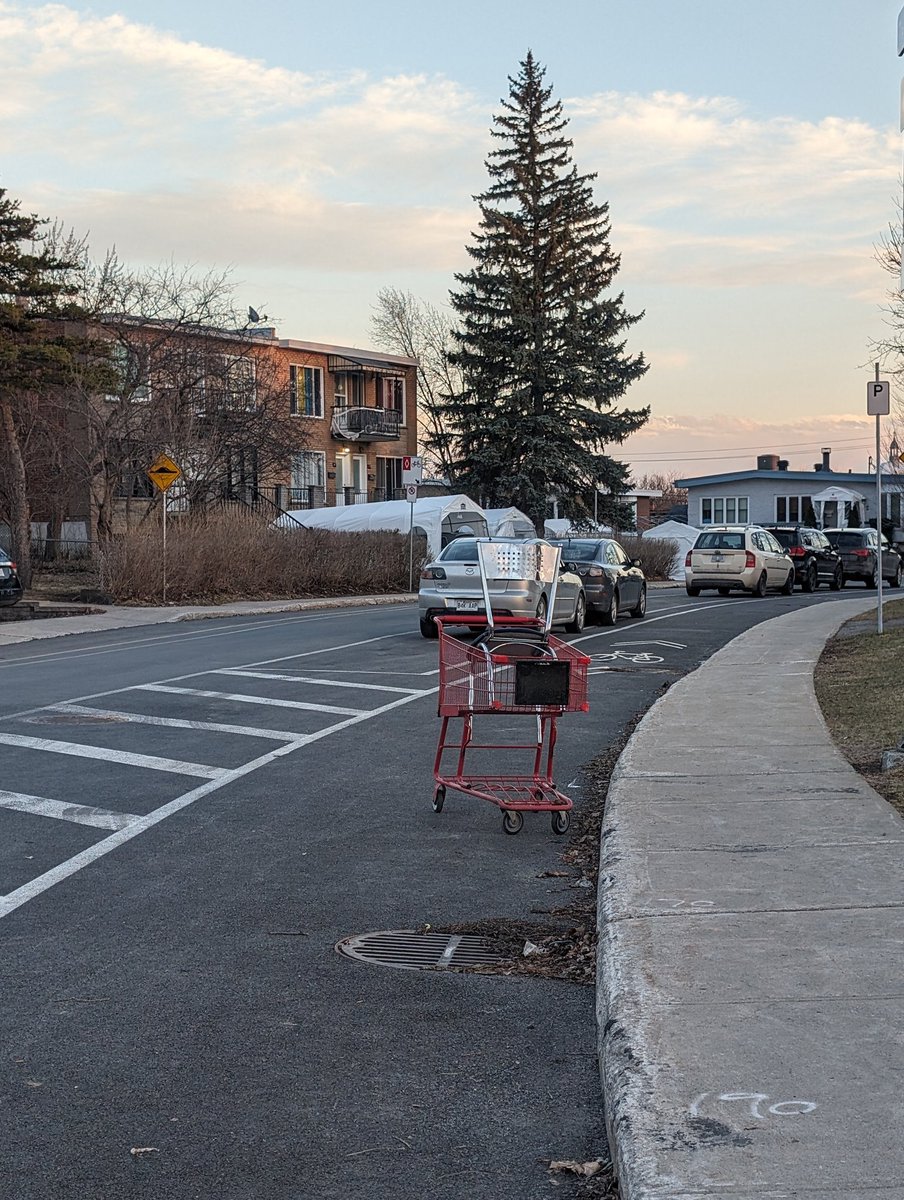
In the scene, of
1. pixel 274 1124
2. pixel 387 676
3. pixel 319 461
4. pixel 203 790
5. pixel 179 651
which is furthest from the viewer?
pixel 319 461

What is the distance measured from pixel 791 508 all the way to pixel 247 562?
4731 centimetres

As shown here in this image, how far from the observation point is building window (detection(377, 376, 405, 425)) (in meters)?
63.8

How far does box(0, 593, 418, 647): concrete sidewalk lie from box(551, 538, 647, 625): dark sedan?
794 cm

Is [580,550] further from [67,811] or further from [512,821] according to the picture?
[67,811]

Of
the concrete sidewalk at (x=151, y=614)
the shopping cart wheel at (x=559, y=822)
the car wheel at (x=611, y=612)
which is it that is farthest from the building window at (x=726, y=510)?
the shopping cart wheel at (x=559, y=822)

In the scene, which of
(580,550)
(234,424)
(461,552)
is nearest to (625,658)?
(461,552)

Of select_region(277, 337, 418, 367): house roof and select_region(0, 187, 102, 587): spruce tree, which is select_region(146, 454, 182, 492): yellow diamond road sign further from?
select_region(277, 337, 418, 367): house roof

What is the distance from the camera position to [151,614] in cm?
2872

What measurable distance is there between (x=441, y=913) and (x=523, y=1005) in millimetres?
1345

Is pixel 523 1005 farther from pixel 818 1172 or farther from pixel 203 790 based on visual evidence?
pixel 203 790

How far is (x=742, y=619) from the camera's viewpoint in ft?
89.0

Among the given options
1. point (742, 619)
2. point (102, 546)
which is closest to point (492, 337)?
point (102, 546)

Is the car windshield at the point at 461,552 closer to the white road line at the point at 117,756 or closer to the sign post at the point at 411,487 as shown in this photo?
the white road line at the point at 117,756

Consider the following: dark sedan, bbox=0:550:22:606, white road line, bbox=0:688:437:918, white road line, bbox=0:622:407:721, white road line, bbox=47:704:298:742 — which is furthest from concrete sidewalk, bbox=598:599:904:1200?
dark sedan, bbox=0:550:22:606
